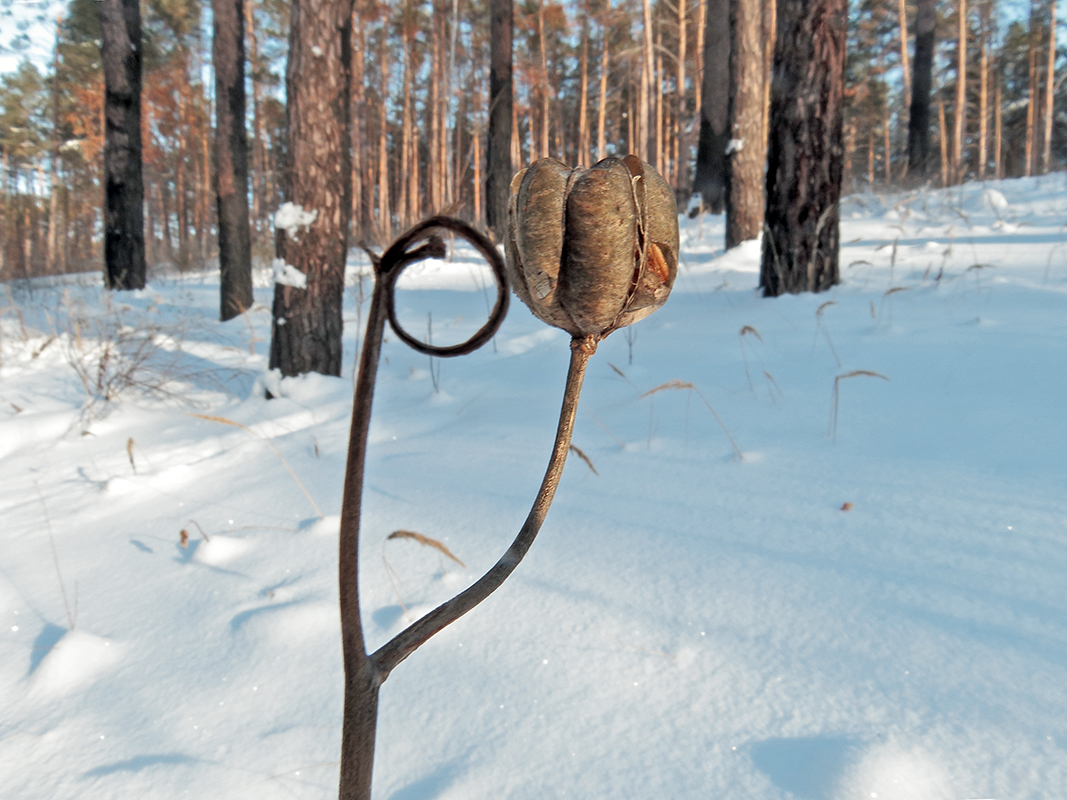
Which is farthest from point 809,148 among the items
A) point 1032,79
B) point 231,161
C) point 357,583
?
point 1032,79

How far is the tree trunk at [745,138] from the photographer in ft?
15.3

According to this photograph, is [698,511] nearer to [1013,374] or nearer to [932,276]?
[1013,374]

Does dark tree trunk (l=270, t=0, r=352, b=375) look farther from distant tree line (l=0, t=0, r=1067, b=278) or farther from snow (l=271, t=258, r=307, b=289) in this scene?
distant tree line (l=0, t=0, r=1067, b=278)

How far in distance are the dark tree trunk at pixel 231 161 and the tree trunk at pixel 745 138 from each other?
3796 mm

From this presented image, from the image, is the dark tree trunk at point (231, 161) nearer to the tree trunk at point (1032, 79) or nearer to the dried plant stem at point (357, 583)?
the dried plant stem at point (357, 583)

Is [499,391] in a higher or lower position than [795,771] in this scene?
higher

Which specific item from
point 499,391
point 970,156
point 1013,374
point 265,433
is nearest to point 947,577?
A: point 1013,374

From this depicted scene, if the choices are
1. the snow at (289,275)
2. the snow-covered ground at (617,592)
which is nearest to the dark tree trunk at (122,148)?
the snow at (289,275)

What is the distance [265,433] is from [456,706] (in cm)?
161

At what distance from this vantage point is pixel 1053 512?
937 mm

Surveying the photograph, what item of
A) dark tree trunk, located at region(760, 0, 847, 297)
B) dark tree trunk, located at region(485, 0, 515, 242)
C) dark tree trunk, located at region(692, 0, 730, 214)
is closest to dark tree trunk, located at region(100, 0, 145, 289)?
dark tree trunk, located at region(485, 0, 515, 242)

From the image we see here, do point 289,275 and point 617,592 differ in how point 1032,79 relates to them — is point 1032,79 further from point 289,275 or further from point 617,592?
point 617,592

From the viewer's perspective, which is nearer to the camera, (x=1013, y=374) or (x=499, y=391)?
(x=1013, y=374)

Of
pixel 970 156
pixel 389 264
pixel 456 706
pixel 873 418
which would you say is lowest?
pixel 456 706
